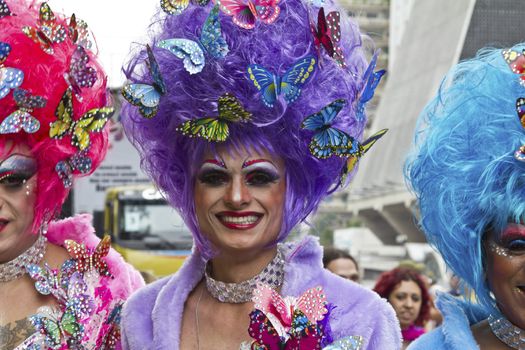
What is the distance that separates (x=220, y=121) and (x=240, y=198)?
28 cm

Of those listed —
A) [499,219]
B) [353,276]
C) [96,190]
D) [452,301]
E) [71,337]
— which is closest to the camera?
[499,219]

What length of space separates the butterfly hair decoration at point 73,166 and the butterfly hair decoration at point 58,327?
0.52 meters

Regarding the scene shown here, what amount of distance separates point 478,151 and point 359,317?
2.29 feet

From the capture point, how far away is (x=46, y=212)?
12.6 ft

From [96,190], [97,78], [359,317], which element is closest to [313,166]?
[359,317]

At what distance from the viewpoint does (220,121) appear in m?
3.34

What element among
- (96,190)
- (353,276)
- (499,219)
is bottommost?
(96,190)

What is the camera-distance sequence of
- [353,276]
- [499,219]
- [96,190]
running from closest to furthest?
[499,219], [353,276], [96,190]

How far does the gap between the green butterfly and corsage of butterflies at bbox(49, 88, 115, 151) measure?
677mm

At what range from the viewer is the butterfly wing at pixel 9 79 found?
3607mm

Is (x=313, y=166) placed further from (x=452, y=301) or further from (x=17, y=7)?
(x=17, y=7)

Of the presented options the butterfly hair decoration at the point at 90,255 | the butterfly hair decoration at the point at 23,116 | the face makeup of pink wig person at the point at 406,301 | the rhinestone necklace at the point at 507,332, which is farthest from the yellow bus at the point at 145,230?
the rhinestone necklace at the point at 507,332

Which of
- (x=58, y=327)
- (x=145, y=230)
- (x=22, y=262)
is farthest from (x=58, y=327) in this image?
(x=145, y=230)

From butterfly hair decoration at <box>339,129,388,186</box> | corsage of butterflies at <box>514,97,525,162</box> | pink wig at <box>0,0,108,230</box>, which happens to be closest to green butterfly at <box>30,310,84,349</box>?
pink wig at <box>0,0,108,230</box>
